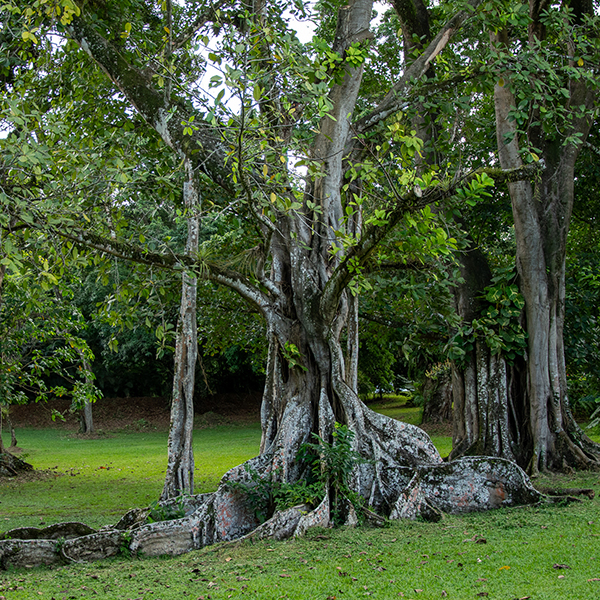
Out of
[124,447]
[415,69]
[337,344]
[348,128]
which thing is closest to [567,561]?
[337,344]

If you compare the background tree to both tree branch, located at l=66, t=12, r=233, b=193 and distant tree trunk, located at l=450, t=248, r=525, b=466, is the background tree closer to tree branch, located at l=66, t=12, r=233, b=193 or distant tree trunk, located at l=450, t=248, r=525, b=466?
tree branch, located at l=66, t=12, r=233, b=193

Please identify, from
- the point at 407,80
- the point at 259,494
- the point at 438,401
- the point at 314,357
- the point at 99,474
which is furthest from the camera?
the point at 438,401

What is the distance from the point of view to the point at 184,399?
772 centimetres

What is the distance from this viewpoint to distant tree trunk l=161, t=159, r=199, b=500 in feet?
24.5

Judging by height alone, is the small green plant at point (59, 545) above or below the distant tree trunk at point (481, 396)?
below

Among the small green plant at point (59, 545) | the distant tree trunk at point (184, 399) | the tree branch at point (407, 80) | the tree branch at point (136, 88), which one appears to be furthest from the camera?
the tree branch at point (407, 80)

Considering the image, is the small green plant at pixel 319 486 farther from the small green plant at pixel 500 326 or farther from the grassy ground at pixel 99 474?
the small green plant at pixel 500 326

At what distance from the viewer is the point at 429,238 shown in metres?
5.50

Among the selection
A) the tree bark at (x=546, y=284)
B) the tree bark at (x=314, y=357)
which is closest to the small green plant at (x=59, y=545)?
the tree bark at (x=314, y=357)

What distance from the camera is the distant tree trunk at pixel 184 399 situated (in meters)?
7.47

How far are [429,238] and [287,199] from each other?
135 centimetres

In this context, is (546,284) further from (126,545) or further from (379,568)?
(126,545)

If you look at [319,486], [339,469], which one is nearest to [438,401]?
[339,469]

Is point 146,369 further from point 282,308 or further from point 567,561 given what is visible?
point 567,561
